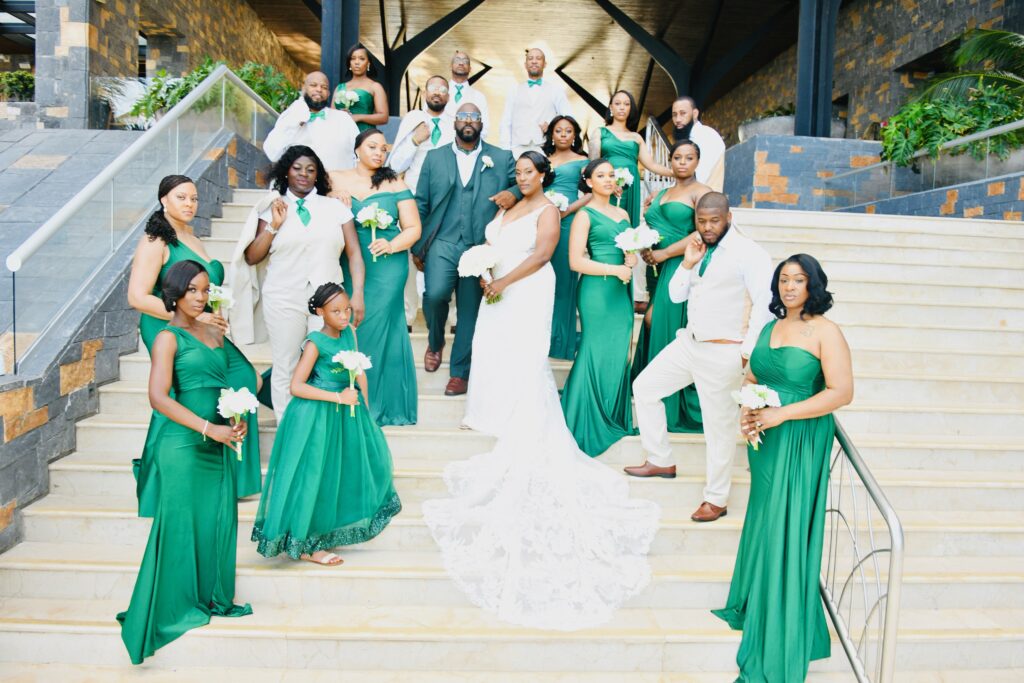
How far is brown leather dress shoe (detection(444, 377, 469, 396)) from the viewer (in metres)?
5.34

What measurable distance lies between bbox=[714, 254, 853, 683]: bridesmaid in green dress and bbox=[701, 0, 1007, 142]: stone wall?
1092cm

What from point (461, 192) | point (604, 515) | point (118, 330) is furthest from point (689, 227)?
point (118, 330)

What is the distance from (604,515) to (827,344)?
1460 millimetres

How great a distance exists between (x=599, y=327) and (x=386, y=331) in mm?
1348

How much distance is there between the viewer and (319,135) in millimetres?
6621

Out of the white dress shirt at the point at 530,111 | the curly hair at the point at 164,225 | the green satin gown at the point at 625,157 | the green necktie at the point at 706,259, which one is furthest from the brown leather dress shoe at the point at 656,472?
the white dress shirt at the point at 530,111

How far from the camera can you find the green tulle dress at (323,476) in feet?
12.5

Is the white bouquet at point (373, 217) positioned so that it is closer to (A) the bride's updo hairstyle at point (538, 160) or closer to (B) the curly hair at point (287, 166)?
(B) the curly hair at point (287, 166)

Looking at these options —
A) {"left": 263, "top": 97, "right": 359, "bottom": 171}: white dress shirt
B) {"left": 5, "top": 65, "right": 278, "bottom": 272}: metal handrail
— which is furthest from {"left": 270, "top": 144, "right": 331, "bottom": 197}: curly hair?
{"left": 263, "top": 97, "right": 359, "bottom": 171}: white dress shirt

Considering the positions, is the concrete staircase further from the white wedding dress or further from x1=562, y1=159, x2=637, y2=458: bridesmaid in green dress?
x1=562, y1=159, x2=637, y2=458: bridesmaid in green dress

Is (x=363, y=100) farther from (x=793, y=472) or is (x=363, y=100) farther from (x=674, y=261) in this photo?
(x=793, y=472)

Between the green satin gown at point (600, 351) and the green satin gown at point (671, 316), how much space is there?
312 millimetres

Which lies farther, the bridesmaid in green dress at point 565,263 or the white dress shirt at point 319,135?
the white dress shirt at point 319,135

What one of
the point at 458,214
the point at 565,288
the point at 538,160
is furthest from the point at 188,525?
the point at 565,288
